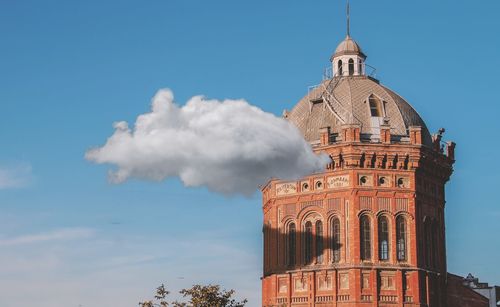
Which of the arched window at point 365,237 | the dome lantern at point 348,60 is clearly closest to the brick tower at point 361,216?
the arched window at point 365,237

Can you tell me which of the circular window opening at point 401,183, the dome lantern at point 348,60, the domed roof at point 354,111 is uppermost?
A: the dome lantern at point 348,60

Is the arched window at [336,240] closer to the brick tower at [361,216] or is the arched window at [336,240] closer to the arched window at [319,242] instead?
the brick tower at [361,216]

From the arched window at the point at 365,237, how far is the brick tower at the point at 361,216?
2.2 inches

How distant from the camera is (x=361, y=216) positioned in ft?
186

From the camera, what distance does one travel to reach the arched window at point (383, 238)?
56684 mm

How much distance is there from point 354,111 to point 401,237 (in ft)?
26.4

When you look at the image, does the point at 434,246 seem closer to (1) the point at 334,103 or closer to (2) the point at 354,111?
(2) the point at 354,111

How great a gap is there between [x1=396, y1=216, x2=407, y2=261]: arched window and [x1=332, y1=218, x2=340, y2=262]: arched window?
11.0 ft

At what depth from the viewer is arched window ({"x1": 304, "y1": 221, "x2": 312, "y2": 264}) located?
57781 mm

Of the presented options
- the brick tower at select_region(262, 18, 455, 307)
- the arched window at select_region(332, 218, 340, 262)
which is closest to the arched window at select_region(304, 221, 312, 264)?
the brick tower at select_region(262, 18, 455, 307)

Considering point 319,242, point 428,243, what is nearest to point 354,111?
point 319,242

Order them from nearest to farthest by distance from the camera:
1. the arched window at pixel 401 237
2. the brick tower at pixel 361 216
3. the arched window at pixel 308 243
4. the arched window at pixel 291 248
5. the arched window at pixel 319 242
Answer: the brick tower at pixel 361 216, the arched window at pixel 401 237, the arched window at pixel 319 242, the arched window at pixel 308 243, the arched window at pixel 291 248

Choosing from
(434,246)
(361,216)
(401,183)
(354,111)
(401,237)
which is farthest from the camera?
(354,111)

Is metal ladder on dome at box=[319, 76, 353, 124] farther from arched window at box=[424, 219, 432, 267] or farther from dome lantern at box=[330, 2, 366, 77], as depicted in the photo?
arched window at box=[424, 219, 432, 267]
